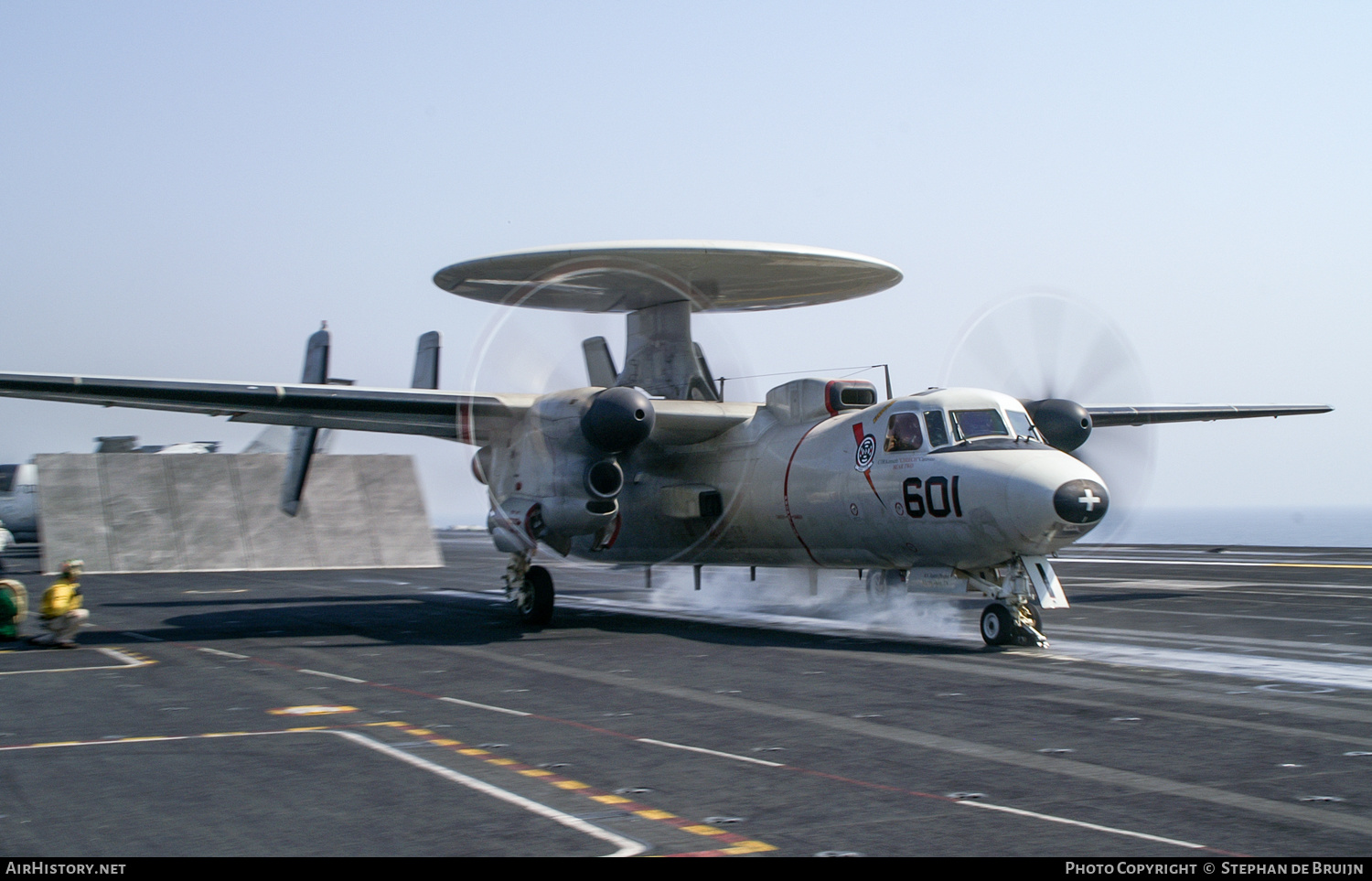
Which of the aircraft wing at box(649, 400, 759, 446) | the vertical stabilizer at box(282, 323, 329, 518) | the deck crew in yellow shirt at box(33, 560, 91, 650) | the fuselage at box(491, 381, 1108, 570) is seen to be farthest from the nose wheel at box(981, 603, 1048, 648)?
the vertical stabilizer at box(282, 323, 329, 518)

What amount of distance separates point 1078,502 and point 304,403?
11.2 m

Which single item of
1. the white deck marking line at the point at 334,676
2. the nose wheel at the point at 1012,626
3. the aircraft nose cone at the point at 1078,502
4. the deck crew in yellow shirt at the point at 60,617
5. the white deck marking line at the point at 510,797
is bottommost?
the nose wheel at the point at 1012,626

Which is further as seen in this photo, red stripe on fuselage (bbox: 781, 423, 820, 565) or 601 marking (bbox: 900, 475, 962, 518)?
red stripe on fuselage (bbox: 781, 423, 820, 565)

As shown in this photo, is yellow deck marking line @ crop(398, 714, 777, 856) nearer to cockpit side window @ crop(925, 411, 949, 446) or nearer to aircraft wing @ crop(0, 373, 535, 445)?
cockpit side window @ crop(925, 411, 949, 446)

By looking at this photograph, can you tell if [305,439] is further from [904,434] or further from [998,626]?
[998,626]

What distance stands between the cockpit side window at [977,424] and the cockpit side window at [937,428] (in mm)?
144

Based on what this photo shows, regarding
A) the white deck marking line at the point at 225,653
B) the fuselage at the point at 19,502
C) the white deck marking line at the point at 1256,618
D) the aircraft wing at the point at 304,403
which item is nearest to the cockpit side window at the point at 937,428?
the white deck marking line at the point at 1256,618

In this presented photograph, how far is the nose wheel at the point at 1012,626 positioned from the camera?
1449 cm

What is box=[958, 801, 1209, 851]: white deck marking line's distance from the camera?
5918 mm

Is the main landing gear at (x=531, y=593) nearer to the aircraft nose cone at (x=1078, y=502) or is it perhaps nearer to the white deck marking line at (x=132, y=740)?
the aircraft nose cone at (x=1078, y=502)

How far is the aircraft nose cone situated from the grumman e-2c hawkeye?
22mm

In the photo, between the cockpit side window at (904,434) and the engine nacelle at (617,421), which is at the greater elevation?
the engine nacelle at (617,421)

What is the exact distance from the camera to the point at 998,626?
1462 cm
